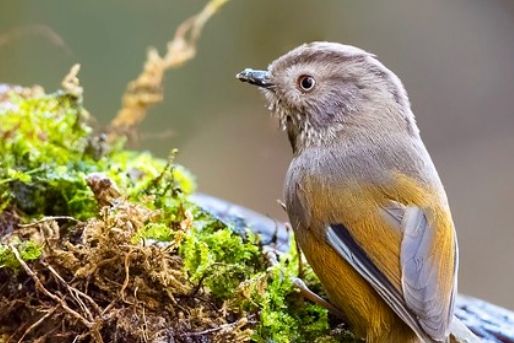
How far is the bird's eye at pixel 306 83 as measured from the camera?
2.97m

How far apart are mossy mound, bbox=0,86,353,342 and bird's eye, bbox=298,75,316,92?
0.60m

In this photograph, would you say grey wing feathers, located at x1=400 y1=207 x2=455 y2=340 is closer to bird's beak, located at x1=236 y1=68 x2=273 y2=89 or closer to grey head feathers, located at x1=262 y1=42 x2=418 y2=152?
grey head feathers, located at x1=262 y1=42 x2=418 y2=152

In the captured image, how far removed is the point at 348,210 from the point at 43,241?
34.2 inches

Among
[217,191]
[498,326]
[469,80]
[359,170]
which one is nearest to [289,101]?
[359,170]

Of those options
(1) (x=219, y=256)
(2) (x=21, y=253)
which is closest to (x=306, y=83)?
(1) (x=219, y=256)

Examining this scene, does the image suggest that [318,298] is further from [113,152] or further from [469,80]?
[469,80]

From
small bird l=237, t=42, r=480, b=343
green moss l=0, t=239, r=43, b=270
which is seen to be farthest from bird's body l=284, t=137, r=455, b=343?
green moss l=0, t=239, r=43, b=270

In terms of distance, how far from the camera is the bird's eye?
9.74 feet

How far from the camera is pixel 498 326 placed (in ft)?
9.15

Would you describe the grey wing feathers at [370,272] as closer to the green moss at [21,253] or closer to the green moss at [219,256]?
the green moss at [219,256]

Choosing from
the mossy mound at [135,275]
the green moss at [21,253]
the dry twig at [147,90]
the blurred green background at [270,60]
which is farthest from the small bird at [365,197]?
the blurred green background at [270,60]

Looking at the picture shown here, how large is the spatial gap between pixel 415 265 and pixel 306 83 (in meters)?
0.89

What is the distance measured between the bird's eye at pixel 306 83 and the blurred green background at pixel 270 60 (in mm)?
4421

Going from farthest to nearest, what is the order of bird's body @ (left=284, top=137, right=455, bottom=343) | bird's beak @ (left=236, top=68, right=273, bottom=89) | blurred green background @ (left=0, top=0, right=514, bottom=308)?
blurred green background @ (left=0, top=0, right=514, bottom=308) → bird's beak @ (left=236, top=68, right=273, bottom=89) → bird's body @ (left=284, top=137, right=455, bottom=343)
